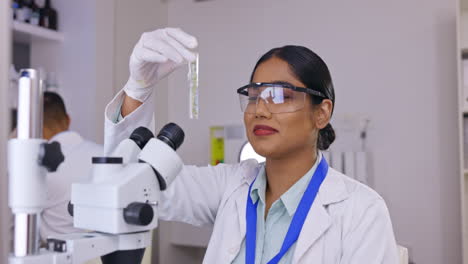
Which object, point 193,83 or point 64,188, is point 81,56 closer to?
point 64,188

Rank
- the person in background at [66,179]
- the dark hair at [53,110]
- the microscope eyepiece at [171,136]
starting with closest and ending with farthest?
the microscope eyepiece at [171,136]
the person in background at [66,179]
the dark hair at [53,110]

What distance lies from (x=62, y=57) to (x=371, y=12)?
6.44 ft

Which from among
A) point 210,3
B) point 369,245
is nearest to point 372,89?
point 210,3

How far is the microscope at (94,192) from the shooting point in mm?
537

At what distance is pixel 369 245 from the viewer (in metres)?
1.12

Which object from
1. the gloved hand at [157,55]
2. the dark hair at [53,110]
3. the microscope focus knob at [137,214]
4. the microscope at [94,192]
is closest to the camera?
the microscope at [94,192]

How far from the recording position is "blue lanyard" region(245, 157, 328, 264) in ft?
3.80

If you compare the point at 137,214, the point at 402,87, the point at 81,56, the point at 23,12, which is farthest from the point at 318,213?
the point at 23,12

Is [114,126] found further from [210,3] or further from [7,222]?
[210,3]

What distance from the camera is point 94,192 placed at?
0.68 metres

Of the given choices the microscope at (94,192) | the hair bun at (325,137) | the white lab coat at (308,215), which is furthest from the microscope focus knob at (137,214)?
the hair bun at (325,137)

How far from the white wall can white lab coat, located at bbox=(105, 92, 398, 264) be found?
1.80 m

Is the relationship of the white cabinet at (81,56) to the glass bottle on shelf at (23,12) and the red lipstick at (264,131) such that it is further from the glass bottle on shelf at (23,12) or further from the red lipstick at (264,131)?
A: the red lipstick at (264,131)

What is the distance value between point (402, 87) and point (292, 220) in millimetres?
2038
